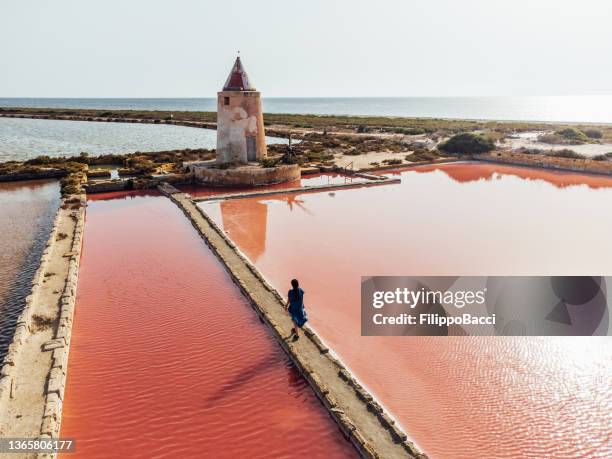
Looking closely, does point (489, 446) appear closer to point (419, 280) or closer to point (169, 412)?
point (169, 412)

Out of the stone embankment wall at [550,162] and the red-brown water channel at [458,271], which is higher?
the stone embankment wall at [550,162]

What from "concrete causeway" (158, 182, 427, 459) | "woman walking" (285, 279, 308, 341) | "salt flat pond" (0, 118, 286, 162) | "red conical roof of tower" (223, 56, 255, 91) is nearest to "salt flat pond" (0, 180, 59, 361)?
"concrete causeway" (158, 182, 427, 459)

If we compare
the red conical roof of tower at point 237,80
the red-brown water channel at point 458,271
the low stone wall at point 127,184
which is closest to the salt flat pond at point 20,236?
the low stone wall at point 127,184

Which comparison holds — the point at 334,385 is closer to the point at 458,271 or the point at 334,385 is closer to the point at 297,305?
the point at 297,305

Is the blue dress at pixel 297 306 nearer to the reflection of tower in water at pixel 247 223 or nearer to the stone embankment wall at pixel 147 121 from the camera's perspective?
the reflection of tower in water at pixel 247 223

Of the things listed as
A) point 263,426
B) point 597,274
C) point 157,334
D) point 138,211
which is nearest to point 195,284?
point 157,334

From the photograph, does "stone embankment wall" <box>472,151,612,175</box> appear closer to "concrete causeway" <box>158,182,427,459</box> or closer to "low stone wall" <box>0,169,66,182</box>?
"concrete causeway" <box>158,182,427,459</box>
